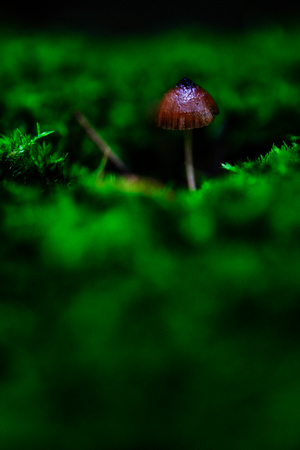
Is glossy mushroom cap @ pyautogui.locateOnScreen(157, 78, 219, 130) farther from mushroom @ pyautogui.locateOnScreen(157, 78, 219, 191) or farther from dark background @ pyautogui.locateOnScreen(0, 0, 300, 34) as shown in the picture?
dark background @ pyautogui.locateOnScreen(0, 0, 300, 34)

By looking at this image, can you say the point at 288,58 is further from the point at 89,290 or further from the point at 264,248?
the point at 89,290

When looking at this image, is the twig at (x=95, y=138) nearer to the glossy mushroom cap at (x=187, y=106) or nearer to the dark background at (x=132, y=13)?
the glossy mushroom cap at (x=187, y=106)

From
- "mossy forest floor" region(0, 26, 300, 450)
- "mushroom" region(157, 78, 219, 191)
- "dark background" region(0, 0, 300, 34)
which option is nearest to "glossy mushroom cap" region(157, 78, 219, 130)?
"mushroom" region(157, 78, 219, 191)

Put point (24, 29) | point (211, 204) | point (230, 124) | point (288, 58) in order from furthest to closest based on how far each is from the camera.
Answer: point (24, 29), point (288, 58), point (230, 124), point (211, 204)

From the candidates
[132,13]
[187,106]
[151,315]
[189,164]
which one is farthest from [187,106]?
[132,13]

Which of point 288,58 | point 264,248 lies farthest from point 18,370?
point 288,58

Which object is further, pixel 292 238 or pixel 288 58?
pixel 288 58

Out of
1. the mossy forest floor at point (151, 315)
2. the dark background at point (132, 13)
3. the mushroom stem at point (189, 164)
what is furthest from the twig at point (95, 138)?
the dark background at point (132, 13)

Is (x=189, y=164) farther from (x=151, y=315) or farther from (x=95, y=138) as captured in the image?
(x=151, y=315)
